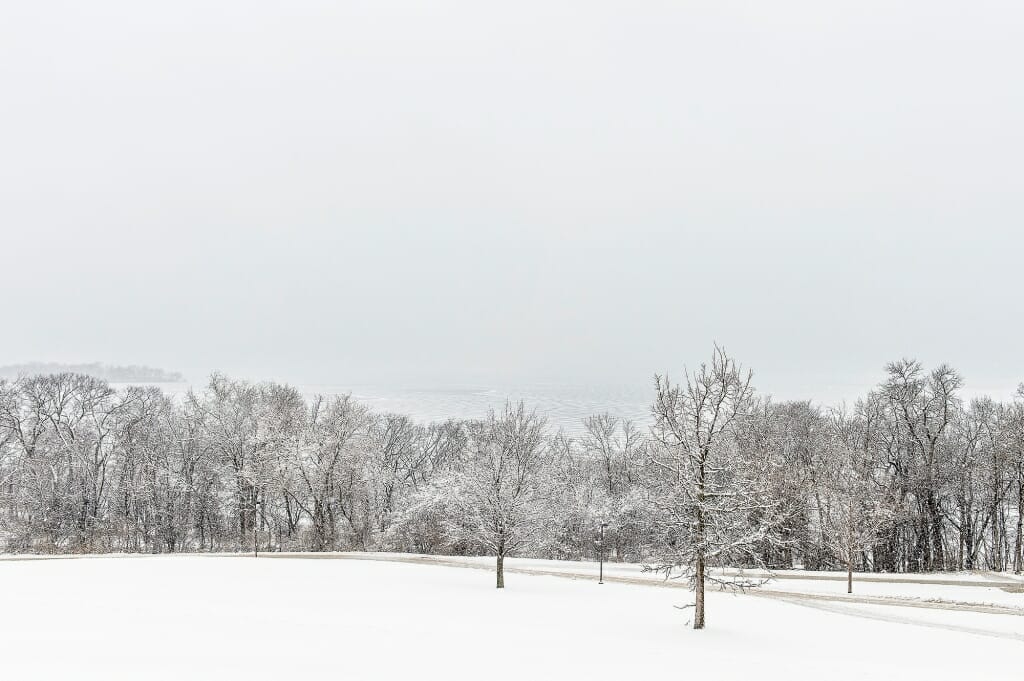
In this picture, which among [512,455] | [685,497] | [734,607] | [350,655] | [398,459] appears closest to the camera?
[350,655]

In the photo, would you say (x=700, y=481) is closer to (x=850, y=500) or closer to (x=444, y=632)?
(x=444, y=632)

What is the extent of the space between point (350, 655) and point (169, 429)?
150 feet

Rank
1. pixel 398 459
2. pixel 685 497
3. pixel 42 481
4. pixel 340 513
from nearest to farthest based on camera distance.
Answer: pixel 685 497
pixel 42 481
pixel 340 513
pixel 398 459

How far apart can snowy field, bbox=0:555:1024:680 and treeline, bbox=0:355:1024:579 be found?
11006 mm

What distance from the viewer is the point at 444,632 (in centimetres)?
1791

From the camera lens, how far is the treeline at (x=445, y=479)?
40.9m

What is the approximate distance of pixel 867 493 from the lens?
38.2 m

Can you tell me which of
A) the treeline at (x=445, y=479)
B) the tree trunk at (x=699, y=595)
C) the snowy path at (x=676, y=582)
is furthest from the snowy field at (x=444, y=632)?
the treeline at (x=445, y=479)

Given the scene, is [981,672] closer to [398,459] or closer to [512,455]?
[512,455]

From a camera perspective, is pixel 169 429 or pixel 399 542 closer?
pixel 399 542

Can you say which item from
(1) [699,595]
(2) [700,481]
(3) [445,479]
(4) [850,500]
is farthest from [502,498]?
(4) [850,500]

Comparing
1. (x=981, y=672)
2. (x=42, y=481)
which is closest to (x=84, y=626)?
(x=981, y=672)

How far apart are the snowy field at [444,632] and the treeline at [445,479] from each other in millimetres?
11006

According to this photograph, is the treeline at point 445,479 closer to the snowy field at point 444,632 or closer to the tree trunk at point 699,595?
the snowy field at point 444,632
